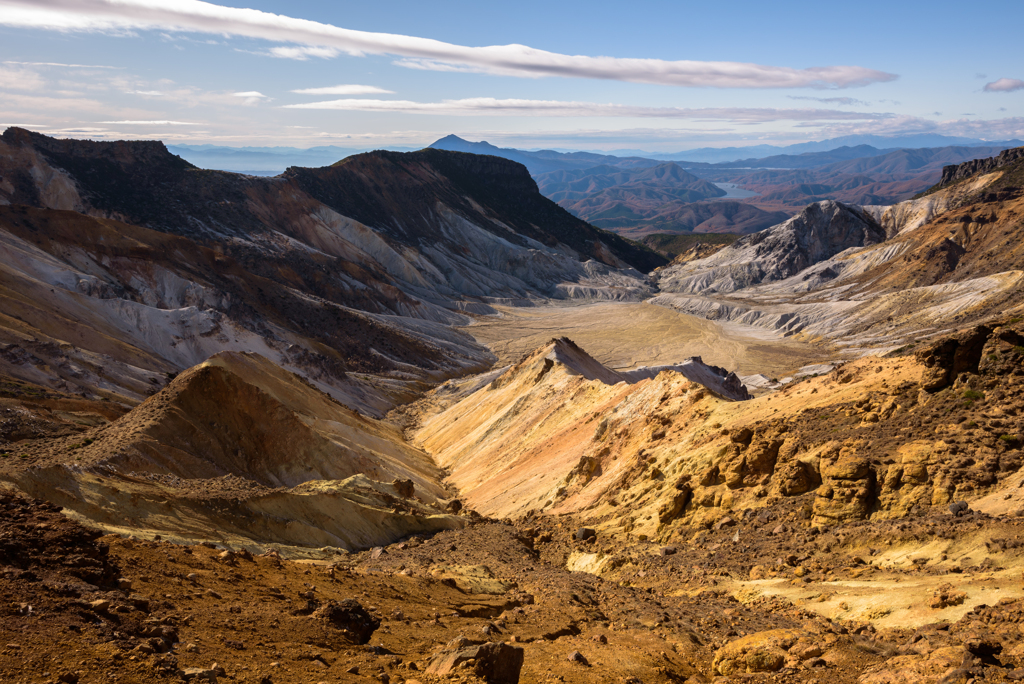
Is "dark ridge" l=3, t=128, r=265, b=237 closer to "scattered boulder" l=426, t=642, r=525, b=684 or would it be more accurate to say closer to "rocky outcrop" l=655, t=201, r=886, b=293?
"rocky outcrop" l=655, t=201, r=886, b=293

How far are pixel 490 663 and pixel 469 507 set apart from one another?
22.8 meters

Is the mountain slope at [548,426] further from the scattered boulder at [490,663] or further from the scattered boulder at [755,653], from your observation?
the scattered boulder at [490,663]

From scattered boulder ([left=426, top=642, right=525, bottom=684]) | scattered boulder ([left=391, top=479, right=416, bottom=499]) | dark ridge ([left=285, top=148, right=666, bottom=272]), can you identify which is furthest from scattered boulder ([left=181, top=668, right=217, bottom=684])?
dark ridge ([left=285, top=148, right=666, bottom=272])

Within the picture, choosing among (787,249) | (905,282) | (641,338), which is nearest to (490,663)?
(641,338)

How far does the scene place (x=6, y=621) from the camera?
8.59 metres

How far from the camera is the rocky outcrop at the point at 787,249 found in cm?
12900

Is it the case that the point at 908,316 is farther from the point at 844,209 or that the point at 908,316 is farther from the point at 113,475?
the point at 113,475

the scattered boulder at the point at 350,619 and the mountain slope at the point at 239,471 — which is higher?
the scattered boulder at the point at 350,619

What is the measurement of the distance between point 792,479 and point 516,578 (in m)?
7.95

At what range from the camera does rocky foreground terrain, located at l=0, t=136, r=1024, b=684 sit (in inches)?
406

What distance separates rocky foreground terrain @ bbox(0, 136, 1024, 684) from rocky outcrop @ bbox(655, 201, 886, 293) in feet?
225

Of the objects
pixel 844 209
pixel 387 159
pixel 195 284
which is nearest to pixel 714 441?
pixel 195 284

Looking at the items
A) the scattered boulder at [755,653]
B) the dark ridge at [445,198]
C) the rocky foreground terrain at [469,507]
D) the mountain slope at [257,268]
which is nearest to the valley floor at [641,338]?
the mountain slope at [257,268]

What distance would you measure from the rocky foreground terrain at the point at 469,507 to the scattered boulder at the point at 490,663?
0.14 ft
